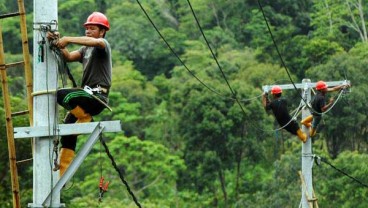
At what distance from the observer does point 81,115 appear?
26.1 feet

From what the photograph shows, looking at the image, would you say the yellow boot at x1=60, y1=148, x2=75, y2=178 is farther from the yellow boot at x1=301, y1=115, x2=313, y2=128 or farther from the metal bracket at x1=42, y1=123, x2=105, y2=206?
the yellow boot at x1=301, y1=115, x2=313, y2=128

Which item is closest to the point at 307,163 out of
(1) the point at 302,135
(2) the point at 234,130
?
(1) the point at 302,135

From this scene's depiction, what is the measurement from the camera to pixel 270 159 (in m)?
43.4

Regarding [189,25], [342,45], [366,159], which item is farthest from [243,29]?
[366,159]

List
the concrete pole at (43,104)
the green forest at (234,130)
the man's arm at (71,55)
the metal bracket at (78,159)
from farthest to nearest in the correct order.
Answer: the green forest at (234,130)
the man's arm at (71,55)
the concrete pole at (43,104)
the metal bracket at (78,159)

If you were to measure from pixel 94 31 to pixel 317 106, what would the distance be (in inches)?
407

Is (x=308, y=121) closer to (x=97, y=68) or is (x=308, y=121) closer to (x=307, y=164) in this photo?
(x=307, y=164)

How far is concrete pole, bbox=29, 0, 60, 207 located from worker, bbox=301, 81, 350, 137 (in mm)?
Answer: 10280

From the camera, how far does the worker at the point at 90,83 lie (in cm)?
782

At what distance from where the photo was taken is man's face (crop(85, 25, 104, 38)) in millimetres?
8102

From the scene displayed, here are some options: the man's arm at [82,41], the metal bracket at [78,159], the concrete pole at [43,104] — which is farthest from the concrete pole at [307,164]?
the metal bracket at [78,159]

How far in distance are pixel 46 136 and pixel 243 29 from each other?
172ft

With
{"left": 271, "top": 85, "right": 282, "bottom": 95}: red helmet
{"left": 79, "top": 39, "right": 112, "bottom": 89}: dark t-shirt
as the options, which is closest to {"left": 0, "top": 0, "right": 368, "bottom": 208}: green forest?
{"left": 271, "top": 85, "right": 282, "bottom": 95}: red helmet

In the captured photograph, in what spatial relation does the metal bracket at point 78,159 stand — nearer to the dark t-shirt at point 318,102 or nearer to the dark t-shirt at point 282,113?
the dark t-shirt at point 282,113
